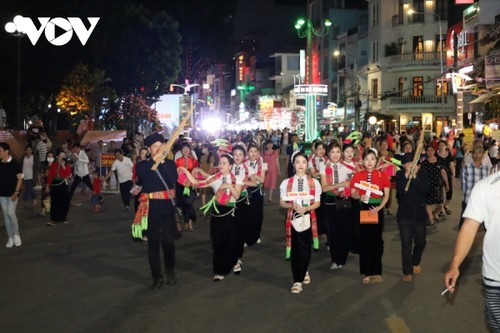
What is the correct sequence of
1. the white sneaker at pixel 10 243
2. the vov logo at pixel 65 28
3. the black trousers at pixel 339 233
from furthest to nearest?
the vov logo at pixel 65 28
the white sneaker at pixel 10 243
the black trousers at pixel 339 233

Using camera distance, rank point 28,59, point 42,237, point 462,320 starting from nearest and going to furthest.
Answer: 1. point 462,320
2. point 42,237
3. point 28,59

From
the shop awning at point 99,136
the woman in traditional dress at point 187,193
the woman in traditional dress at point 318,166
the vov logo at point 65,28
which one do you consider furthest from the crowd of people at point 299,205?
the shop awning at point 99,136

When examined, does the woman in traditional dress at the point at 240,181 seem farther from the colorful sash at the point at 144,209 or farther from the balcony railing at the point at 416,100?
the balcony railing at the point at 416,100

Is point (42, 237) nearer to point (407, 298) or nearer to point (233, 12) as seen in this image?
point (407, 298)

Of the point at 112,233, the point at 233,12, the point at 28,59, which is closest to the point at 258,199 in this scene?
the point at 112,233

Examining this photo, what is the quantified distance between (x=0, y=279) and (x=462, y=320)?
590 cm

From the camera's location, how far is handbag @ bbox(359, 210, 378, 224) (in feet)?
28.9

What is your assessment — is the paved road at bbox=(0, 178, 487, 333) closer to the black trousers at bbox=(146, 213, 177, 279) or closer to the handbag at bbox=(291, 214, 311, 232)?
the black trousers at bbox=(146, 213, 177, 279)

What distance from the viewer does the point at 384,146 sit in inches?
604

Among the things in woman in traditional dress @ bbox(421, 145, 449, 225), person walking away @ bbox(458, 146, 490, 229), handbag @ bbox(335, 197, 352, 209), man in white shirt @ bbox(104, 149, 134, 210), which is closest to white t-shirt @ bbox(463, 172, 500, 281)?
handbag @ bbox(335, 197, 352, 209)

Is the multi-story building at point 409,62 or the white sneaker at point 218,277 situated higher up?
the multi-story building at point 409,62

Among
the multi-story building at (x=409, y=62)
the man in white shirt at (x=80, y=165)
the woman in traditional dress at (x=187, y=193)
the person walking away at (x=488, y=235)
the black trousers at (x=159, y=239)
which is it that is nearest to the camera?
the person walking away at (x=488, y=235)

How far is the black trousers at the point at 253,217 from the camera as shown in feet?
37.9

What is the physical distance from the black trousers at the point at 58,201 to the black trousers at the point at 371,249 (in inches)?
321
